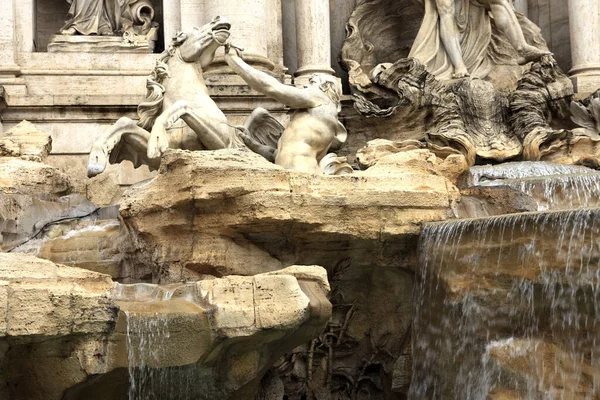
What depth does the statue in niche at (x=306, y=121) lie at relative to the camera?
11.0 meters

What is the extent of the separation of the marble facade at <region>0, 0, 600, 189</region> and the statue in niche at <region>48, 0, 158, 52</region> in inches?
6.9

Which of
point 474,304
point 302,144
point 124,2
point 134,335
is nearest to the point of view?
point 134,335

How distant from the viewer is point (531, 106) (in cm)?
1408

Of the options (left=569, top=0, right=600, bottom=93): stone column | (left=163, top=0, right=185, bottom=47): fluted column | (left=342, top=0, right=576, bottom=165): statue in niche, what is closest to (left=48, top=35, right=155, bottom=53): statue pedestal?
(left=163, top=0, right=185, bottom=47): fluted column

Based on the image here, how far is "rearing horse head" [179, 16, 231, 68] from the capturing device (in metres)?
11.7

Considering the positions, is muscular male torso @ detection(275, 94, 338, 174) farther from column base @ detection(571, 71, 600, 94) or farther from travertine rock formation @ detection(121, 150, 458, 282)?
column base @ detection(571, 71, 600, 94)

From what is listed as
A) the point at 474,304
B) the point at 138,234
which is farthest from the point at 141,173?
the point at 474,304

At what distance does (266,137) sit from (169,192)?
351 centimetres

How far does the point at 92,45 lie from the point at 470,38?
5.44 meters

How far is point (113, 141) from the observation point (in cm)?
1108

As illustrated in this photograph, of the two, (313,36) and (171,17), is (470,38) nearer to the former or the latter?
(313,36)

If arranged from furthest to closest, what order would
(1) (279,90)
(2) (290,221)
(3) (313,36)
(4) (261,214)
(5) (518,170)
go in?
(3) (313,36) < (5) (518,170) < (1) (279,90) < (2) (290,221) < (4) (261,214)

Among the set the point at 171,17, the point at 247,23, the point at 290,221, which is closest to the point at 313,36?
the point at 247,23

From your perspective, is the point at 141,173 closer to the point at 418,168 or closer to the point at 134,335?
the point at 418,168
